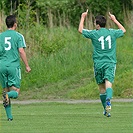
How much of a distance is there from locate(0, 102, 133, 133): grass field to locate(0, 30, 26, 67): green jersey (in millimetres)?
1128

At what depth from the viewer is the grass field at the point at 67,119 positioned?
12.9 metres

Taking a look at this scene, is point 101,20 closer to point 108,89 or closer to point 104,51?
point 104,51

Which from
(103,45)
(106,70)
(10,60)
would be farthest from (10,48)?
(106,70)

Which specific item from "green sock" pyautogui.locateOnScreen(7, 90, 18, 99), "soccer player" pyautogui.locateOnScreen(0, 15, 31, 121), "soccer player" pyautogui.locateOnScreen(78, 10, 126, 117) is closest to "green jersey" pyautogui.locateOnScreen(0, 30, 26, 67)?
"soccer player" pyautogui.locateOnScreen(0, 15, 31, 121)

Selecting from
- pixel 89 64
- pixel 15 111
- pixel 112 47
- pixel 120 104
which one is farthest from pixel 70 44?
pixel 112 47

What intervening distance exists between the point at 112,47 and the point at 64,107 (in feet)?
13.5

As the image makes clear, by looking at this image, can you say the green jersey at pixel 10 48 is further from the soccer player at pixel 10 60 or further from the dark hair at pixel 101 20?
the dark hair at pixel 101 20

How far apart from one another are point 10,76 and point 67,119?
1.37m

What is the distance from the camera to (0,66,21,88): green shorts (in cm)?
1505

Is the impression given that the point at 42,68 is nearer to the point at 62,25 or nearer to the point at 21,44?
the point at 62,25

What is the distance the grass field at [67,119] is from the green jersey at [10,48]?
1.13 metres

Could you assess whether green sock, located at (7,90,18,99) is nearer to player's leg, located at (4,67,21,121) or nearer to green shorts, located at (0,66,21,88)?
player's leg, located at (4,67,21,121)

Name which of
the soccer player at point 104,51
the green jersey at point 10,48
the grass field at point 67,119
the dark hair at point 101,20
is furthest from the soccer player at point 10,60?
the dark hair at point 101,20

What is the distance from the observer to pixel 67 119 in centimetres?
1513
